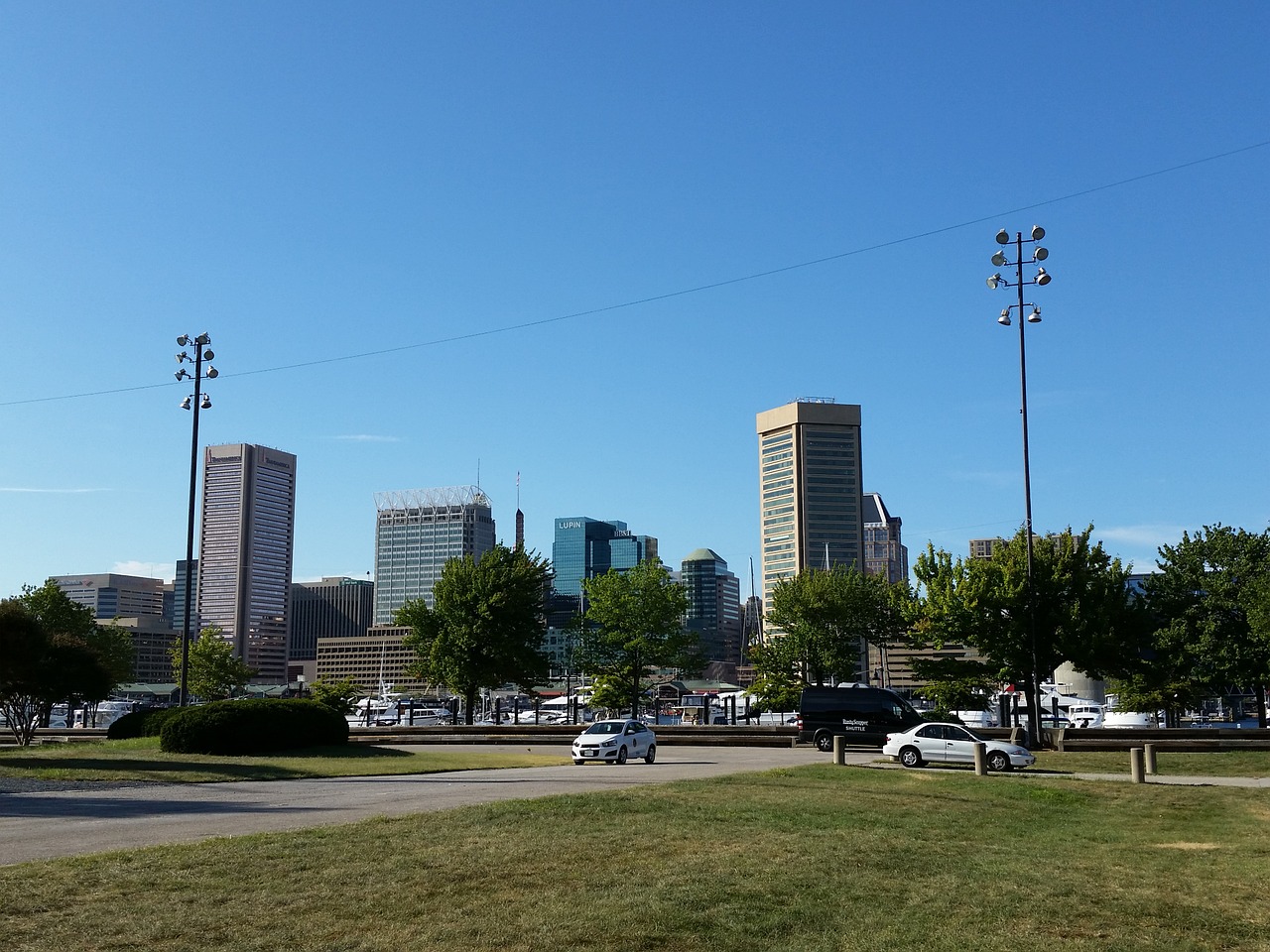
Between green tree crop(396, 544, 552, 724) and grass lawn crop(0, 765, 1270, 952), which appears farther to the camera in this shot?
green tree crop(396, 544, 552, 724)

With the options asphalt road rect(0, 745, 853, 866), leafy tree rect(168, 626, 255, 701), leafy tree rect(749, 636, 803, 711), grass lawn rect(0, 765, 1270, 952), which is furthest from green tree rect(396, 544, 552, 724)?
grass lawn rect(0, 765, 1270, 952)

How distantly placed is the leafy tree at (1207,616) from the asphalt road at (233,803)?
85.4 feet

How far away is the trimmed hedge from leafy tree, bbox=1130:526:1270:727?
34111 mm

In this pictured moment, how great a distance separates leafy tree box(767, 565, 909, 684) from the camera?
6675 centimetres

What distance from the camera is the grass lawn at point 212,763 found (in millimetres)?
24906

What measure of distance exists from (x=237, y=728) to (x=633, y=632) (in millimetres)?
32193

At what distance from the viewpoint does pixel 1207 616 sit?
157 ft

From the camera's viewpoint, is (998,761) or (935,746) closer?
(998,761)

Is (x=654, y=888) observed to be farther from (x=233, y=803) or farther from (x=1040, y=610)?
(x=1040, y=610)

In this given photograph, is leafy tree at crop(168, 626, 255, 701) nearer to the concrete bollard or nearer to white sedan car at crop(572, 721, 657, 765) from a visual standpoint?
white sedan car at crop(572, 721, 657, 765)

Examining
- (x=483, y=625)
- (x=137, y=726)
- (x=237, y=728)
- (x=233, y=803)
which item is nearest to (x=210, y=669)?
(x=483, y=625)

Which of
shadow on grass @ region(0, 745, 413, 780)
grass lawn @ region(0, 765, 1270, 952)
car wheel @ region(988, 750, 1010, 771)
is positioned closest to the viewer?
grass lawn @ region(0, 765, 1270, 952)

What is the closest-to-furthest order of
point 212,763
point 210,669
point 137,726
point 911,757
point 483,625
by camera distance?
1. point 212,763
2. point 911,757
3. point 137,726
4. point 483,625
5. point 210,669

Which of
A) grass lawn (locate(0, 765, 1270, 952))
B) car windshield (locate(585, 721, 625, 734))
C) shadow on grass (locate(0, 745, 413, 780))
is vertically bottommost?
shadow on grass (locate(0, 745, 413, 780))
